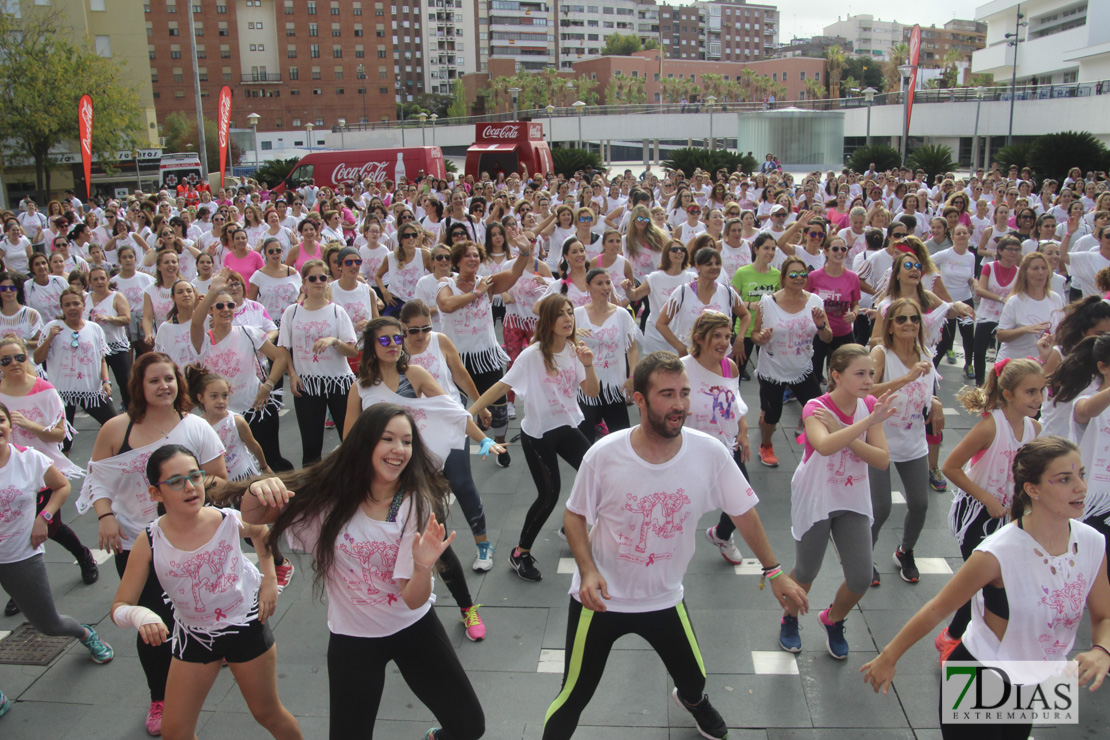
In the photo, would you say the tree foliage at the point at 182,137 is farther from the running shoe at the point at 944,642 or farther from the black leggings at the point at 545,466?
the running shoe at the point at 944,642

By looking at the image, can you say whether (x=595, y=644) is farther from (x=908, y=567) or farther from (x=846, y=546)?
(x=908, y=567)

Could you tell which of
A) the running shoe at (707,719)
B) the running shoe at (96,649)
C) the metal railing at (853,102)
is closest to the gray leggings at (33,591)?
the running shoe at (96,649)

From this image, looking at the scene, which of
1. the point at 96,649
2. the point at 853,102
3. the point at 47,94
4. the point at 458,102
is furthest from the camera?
the point at 458,102

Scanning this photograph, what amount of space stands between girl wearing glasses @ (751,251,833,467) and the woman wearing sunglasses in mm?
5318

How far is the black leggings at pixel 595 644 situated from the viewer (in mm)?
3283

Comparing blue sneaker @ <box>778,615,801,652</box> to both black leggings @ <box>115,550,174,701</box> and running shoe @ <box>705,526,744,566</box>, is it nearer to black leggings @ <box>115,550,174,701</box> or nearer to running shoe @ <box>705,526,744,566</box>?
running shoe @ <box>705,526,744,566</box>

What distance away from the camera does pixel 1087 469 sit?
13.8 feet

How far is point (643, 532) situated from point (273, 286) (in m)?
6.01

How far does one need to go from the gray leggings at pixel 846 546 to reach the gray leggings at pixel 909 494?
62 cm

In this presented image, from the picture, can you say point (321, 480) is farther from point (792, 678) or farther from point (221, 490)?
point (792, 678)

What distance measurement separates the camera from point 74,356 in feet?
22.4

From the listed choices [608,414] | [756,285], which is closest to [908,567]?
[608,414]

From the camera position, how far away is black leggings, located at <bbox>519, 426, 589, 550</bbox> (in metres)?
5.24

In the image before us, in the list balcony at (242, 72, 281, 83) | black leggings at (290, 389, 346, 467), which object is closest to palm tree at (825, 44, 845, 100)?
balcony at (242, 72, 281, 83)
